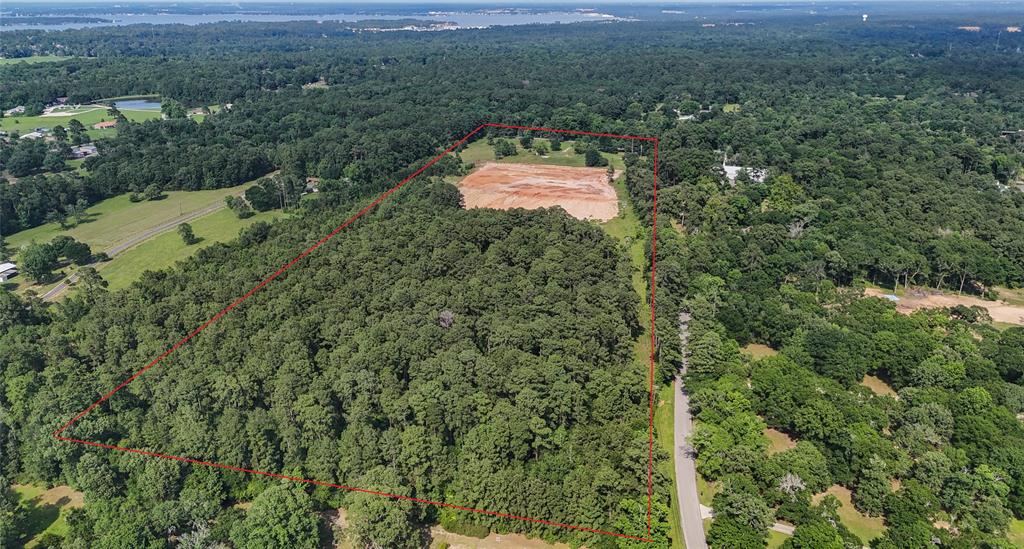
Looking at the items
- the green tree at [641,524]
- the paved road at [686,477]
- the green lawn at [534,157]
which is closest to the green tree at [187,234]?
the green lawn at [534,157]

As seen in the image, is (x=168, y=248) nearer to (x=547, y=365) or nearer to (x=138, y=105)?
(x=547, y=365)

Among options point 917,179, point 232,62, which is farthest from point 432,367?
point 232,62

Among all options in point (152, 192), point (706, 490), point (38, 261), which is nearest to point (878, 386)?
point (706, 490)

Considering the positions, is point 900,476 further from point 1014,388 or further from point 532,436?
point 532,436

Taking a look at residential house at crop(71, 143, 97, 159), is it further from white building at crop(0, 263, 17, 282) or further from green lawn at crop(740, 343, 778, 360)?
green lawn at crop(740, 343, 778, 360)

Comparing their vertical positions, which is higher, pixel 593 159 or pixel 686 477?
pixel 593 159

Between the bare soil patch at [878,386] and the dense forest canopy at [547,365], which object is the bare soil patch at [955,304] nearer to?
the dense forest canopy at [547,365]

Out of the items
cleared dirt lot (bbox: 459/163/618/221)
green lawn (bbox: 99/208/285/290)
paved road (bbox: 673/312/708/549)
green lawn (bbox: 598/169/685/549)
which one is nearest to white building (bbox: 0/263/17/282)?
green lawn (bbox: 99/208/285/290)
